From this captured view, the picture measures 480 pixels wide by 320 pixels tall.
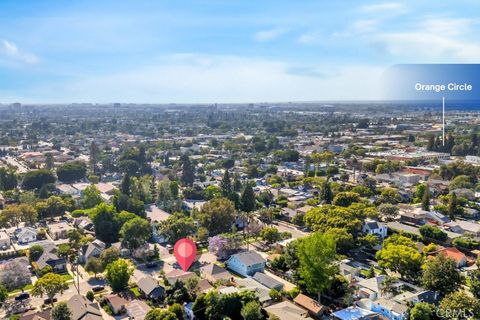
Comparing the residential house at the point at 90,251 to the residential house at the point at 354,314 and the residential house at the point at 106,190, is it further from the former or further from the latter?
the residential house at the point at 354,314

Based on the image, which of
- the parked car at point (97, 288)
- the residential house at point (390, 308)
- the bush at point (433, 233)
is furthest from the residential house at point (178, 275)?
the bush at point (433, 233)

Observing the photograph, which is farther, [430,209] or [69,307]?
[430,209]

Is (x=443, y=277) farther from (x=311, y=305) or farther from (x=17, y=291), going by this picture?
(x=17, y=291)

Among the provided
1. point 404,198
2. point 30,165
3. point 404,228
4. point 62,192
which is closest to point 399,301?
point 404,228

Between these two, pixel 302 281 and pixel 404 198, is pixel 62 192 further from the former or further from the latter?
pixel 404 198

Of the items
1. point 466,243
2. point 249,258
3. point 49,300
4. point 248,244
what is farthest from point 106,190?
point 466,243
